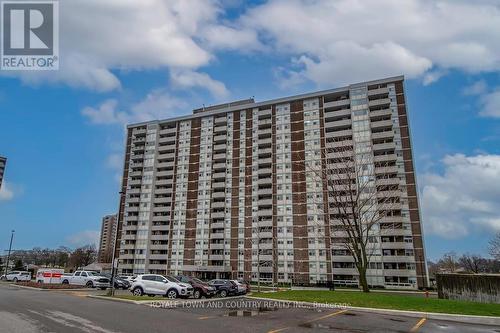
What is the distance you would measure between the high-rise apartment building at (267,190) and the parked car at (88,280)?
3303cm

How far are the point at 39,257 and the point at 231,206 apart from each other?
10940cm

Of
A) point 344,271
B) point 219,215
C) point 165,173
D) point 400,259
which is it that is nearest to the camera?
point 400,259

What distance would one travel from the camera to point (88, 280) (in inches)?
1570

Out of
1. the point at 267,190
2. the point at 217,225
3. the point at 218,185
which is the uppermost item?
the point at 218,185

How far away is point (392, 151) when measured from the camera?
73625 mm

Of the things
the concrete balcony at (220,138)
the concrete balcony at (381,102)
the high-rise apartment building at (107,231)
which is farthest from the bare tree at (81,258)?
the concrete balcony at (381,102)

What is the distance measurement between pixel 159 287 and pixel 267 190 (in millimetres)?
57458

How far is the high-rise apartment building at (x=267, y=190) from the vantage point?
69.8m

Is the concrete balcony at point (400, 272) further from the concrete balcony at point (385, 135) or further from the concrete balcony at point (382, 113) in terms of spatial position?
the concrete balcony at point (382, 113)

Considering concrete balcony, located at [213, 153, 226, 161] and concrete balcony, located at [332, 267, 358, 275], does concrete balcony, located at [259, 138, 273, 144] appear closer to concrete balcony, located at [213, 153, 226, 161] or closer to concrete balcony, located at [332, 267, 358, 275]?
concrete balcony, located at [213, 153, 226, 161]

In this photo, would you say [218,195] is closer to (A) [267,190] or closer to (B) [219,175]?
(B) [219,175]

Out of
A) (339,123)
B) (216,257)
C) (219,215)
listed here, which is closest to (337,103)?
(339,123)

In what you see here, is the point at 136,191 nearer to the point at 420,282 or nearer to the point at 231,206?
the point at 231,206

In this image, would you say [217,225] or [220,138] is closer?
[217,225]
